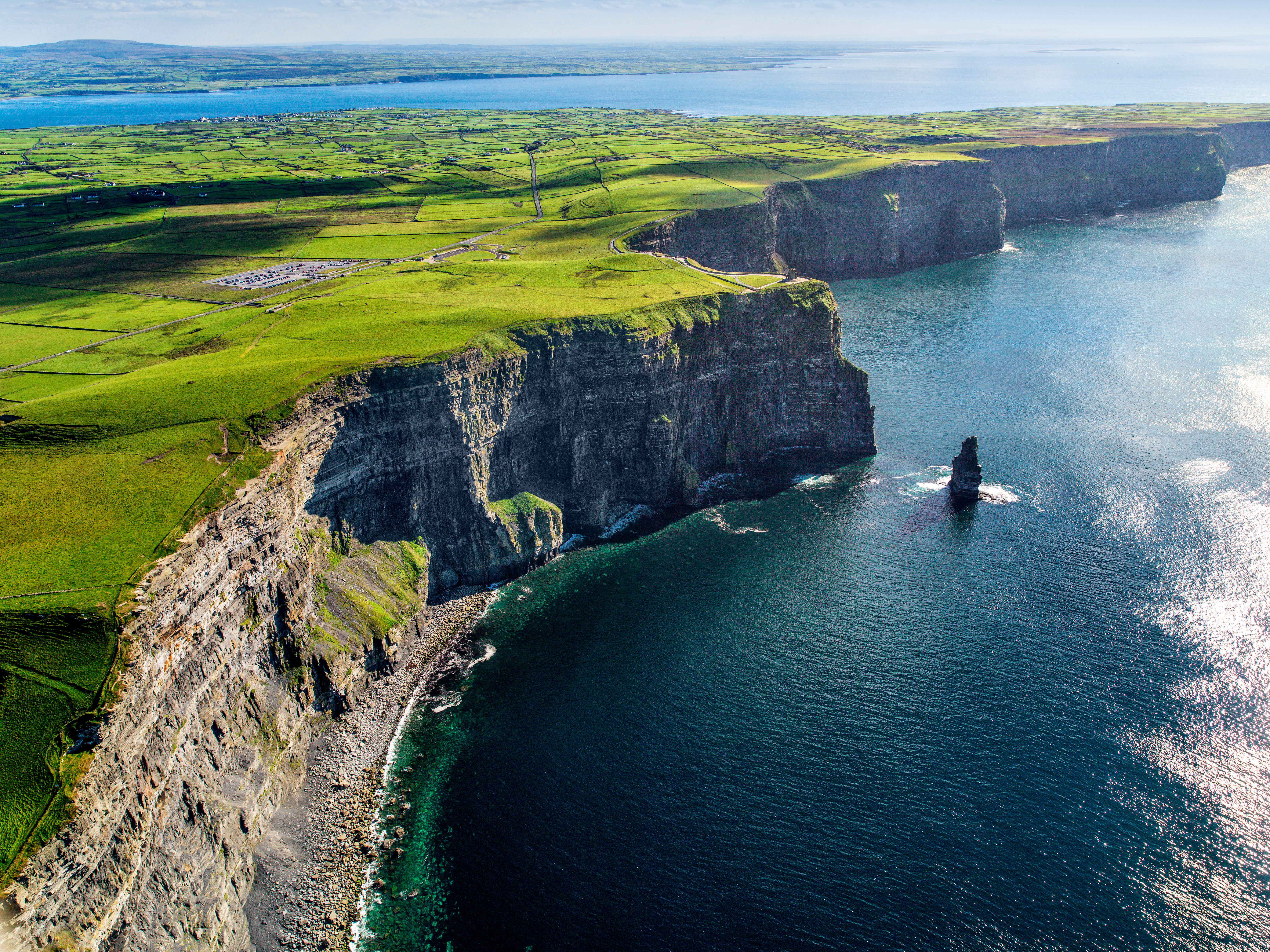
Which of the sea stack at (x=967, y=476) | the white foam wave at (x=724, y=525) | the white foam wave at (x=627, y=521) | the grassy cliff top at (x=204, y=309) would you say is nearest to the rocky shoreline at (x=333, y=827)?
the grassy cliff top at (x=204, y=309)

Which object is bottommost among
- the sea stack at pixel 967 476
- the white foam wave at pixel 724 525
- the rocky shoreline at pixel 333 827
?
the rocky shoreline at pixel 333 827

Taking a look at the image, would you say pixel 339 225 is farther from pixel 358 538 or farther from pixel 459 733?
pixel 459 733

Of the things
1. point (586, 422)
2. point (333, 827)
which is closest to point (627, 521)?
point (586, 422)

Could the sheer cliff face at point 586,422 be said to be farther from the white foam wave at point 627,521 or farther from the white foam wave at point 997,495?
the white foam wave at point 997,495

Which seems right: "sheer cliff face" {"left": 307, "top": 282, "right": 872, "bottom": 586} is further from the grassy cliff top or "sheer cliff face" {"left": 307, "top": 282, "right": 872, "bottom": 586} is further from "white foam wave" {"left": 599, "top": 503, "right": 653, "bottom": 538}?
the grassy cliff top

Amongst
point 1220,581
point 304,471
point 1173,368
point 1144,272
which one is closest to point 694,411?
point 304,471

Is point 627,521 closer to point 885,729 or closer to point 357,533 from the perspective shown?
point 357,533
